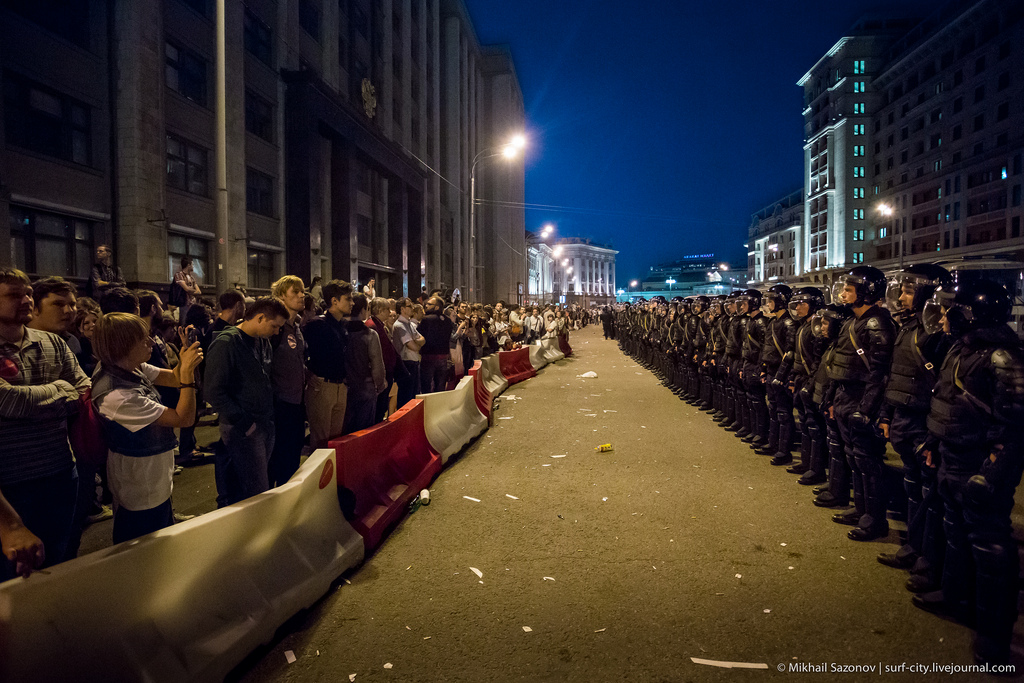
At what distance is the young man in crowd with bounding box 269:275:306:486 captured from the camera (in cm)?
546

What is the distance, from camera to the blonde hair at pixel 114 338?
10.8 ft

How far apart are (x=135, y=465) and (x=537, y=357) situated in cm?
1820

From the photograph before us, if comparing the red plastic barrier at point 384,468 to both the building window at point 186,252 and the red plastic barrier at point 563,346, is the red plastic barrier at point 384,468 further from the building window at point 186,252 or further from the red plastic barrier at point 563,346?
the red plastic barrier at point 563,346

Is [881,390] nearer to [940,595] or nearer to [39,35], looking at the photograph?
[940,595]

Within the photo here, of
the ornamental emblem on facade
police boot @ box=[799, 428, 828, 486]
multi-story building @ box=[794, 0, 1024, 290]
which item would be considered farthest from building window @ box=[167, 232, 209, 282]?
multi-story building @ box=[794, 0, 1024, 290]

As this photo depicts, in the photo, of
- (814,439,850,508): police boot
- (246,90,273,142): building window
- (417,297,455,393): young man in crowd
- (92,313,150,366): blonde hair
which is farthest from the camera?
(246,90,273,142): building window

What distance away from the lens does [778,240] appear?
10806 cm

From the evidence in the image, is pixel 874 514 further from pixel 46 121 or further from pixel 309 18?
pixel 309 18

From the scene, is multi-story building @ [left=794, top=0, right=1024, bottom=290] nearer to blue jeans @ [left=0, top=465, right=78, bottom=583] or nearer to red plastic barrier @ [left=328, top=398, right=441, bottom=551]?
red plastic barrier @ [left=328, top=398, right=441, bottom=551]

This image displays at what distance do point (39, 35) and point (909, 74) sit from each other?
8227cm

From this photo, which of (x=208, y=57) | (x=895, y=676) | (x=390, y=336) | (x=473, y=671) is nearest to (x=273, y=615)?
(x=473, y=671)

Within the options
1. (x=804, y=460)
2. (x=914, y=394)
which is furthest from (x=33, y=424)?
(x=804, y=460)

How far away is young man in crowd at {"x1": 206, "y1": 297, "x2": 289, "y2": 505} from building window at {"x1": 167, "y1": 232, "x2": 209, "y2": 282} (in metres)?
13.6

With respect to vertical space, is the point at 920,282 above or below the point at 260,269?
below
